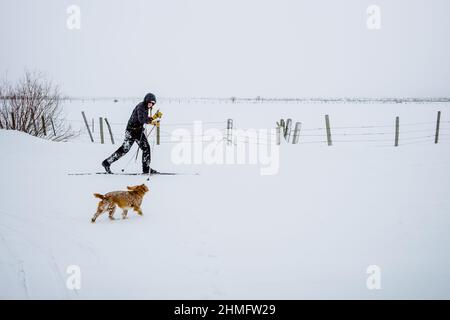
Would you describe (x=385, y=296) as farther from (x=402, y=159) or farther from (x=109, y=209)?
(x=402, y=159)

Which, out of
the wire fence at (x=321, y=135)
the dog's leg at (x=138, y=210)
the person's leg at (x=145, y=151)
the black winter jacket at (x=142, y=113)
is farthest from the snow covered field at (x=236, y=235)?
the wire fence at (x=321, y=135)

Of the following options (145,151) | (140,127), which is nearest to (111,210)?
(145,151)

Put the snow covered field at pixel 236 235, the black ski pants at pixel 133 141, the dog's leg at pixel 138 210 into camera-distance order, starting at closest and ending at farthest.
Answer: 1. the snow covered field at pixel 236 235
2. the dog's leg at pixel 138 210
3. the black ski pants at pixel 133 141

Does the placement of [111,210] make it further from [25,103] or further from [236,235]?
[25,103]

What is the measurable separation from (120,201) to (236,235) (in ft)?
5.80

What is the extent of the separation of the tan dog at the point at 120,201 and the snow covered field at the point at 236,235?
0.17 m

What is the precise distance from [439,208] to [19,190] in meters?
7.36

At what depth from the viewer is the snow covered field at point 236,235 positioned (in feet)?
9.53

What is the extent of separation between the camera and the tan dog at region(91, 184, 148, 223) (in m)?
4.30

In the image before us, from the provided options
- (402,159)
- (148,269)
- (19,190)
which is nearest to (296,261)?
(148,269)

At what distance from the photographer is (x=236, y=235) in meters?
3.93

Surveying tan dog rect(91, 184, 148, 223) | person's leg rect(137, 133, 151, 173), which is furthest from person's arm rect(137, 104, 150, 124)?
tan dog rect(91, 184, 148, 223)

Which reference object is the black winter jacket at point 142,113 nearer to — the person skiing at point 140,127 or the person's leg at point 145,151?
the person skiing at point 140,127
